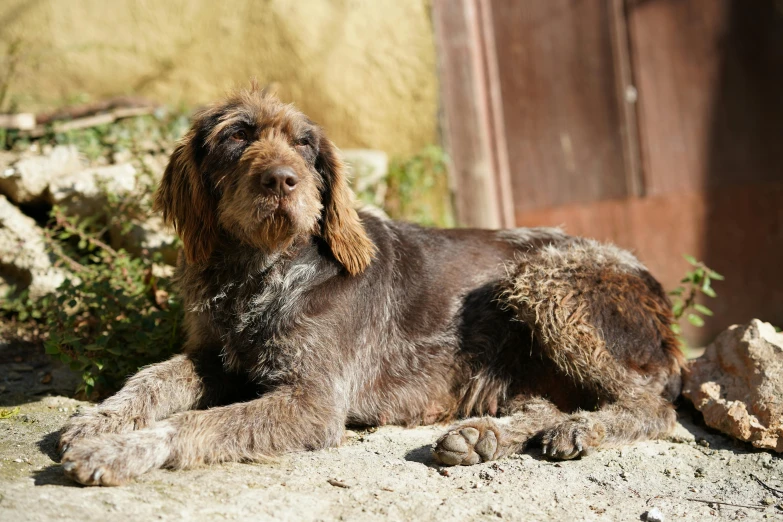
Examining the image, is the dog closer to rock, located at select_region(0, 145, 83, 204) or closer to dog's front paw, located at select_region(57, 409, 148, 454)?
dog's front paw, located at select_region(57, 409, 148, 454)

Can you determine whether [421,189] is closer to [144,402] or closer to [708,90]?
[708,90]

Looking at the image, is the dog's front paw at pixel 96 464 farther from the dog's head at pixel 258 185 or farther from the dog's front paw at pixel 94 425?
the dog's head at pixel 258 185

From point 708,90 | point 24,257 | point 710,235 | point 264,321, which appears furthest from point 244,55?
point 710,235

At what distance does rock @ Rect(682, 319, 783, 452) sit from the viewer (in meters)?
4.13

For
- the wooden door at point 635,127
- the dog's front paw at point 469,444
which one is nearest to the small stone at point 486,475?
the dog's front paw at point 469,444

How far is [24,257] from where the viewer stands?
17.7 feet

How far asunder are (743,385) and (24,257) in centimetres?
498

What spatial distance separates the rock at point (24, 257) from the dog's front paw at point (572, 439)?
3.59 m

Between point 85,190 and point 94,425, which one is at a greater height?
point 85,190

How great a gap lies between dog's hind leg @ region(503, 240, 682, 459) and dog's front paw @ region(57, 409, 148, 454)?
2.23m

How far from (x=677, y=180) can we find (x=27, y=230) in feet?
19.0

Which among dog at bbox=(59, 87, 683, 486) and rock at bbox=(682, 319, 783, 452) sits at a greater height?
dog at bbox=(59, 87, 683, 486)

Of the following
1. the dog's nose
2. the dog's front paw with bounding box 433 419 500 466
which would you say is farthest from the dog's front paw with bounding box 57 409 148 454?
the dog's front paw with bounding box 433 419 500 466

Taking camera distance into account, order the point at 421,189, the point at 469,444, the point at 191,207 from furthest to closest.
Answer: the point at 421,189
the point at 191,207
the point at 469,444
